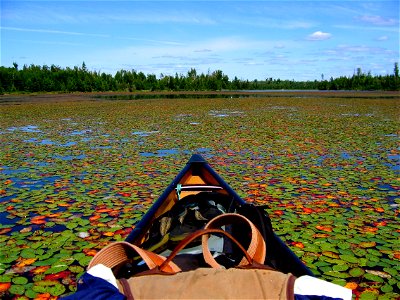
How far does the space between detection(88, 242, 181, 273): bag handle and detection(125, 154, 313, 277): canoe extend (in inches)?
21.9

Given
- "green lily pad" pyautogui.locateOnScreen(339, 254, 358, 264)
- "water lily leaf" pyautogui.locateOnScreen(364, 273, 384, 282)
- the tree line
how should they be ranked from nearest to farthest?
"water lily leaf" pyautogui.locateOnScreen(364, 273, 384, 282)
"green lily pad" pyautogui.locateOnScreen(339, 254, 358, 264)
the tree line

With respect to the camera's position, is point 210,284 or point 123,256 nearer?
point 210,284

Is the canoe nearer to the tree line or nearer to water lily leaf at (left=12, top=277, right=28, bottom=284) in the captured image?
water lily leaf at (left=12, top=277, right=28, bottom=284)

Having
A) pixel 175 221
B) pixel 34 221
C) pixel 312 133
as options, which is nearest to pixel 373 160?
pixel 312 133

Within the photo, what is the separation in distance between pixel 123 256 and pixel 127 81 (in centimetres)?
6357

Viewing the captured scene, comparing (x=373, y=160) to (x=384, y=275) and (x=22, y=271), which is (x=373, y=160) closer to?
(x=384, y=275)

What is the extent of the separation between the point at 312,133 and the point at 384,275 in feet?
27.0

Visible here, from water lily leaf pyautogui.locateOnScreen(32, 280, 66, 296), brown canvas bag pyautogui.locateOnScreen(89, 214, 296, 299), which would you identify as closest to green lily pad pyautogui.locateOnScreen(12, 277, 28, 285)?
water lily leaf pyautogui.locateOnScreen(32, 280, 66, 296)

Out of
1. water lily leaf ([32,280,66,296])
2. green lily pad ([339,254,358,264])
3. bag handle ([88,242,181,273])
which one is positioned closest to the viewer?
bag handle ([88,242,181,273])

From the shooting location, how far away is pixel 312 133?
1084 centimetres

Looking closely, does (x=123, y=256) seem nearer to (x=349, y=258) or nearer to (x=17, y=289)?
(x=17, y=289)

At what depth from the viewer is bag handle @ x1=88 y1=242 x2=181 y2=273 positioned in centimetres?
188

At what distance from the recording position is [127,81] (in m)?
63.3

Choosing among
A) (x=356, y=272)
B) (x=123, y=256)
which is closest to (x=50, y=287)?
(x=123, y=256)
